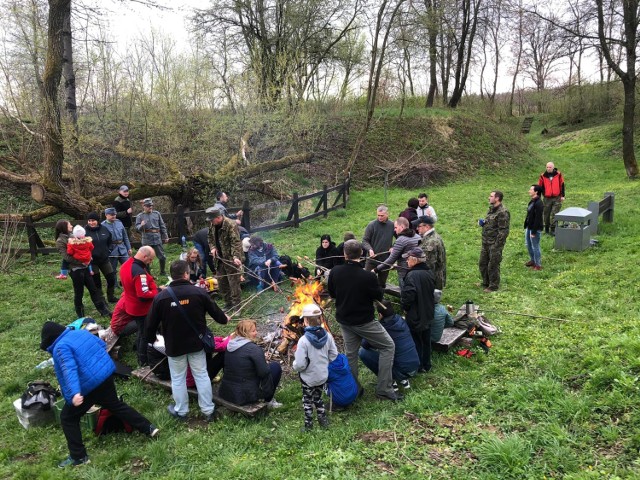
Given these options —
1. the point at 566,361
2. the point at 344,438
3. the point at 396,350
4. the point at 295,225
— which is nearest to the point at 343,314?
the point at 396,350

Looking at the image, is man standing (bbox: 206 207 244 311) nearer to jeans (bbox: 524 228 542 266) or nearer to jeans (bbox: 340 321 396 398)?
jeans (bbox: 340 321 396 398)

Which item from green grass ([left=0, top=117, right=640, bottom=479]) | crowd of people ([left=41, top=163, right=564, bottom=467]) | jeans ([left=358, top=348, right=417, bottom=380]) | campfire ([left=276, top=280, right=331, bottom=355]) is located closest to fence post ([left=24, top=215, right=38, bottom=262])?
green grass ([left=0, top=117, right=640, bottom=479])

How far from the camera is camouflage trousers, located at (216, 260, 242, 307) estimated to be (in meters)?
8.23

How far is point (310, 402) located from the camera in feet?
15.6

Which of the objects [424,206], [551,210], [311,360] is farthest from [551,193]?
[311,360]

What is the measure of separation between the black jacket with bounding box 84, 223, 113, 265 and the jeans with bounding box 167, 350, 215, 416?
3938 mm

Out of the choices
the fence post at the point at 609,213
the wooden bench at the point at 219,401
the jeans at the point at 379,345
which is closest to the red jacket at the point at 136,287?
the wooden bench at the point at 219,401

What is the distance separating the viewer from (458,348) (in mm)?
6234

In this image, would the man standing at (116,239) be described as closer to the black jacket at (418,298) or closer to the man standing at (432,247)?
the man standing at (432,247)

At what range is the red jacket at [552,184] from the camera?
10852 millimetres

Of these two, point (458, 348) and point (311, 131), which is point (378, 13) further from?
point (458, 348)

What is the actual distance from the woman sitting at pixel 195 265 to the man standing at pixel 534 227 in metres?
6.58

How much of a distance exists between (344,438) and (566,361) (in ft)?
9.41

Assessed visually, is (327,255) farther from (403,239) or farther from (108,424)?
(108,424)
